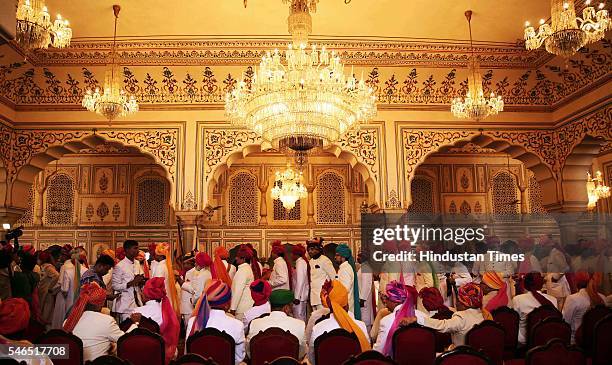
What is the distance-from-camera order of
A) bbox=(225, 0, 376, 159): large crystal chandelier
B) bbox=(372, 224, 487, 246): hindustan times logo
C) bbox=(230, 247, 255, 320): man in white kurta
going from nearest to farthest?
bbox=(225, 0, 376, 159): large crystal chandelier → bbox=(230, 247, 255, 320): man in white kurta → bbox=(372, 224, 487, 246): hindustan times logo

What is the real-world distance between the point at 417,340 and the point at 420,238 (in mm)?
7168

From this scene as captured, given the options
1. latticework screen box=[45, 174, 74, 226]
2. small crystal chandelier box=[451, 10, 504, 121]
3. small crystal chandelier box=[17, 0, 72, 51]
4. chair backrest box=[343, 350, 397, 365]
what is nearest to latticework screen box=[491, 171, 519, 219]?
small crystal chandelier box=[451, 10, 504, 121]

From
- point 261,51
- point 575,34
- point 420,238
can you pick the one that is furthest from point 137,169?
point 575,34

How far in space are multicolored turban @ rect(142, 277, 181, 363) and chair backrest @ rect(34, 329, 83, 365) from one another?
858mm

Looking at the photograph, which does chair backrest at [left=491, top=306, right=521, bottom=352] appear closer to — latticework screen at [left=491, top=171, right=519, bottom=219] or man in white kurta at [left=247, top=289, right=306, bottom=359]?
man in white kurta at [left=247, top=289, right=306, bottom=359]

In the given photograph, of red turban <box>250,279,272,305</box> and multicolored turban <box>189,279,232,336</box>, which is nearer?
multicolored turban <box>189,279,232,336</box>

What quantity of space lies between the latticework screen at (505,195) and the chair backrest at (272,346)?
36.9 feet

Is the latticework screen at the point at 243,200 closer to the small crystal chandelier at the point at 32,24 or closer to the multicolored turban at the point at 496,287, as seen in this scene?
the small crystal chandelier at the point at 32,24

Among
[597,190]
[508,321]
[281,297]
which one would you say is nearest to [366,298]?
[508,321]

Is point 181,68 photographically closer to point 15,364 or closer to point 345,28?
point 345,28

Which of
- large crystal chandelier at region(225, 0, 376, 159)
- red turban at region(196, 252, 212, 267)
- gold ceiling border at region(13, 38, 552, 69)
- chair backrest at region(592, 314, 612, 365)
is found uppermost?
gold ceiling border at region(13, 38, 552, 69)

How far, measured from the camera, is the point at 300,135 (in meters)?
5.95

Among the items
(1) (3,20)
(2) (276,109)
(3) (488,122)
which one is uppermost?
(3) (488,122)

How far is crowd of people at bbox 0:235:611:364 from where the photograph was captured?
142 inches
